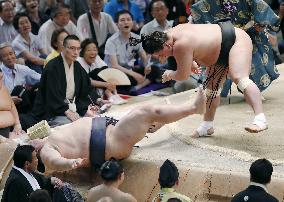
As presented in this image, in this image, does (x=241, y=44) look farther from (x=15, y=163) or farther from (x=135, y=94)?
(x=135, y=94)

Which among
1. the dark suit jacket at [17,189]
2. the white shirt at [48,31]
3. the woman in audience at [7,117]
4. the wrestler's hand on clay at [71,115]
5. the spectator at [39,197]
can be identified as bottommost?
the wrestler's hand on clay at [71,115]

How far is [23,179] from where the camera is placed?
10.5 feet

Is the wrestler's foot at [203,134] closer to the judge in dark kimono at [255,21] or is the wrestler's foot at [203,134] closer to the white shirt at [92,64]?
the judge in dark kimono at [255,21]

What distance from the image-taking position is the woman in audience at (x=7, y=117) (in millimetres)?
4508

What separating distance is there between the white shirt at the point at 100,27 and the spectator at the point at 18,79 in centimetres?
109

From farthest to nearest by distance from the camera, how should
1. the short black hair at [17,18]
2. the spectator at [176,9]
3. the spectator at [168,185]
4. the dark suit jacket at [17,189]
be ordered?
the spectator at [176,9]
the short black hair at [17,18]
the dark suit jacket at [17,189]
the spectator at [168,185]

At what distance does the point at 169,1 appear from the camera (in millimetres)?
6918

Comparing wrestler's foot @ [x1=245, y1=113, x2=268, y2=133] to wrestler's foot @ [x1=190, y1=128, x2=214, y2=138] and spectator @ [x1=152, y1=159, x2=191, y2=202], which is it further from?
spectator @ [x1=152, y1=159, x2=191, y2=202]

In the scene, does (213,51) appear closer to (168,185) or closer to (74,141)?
(74,141)

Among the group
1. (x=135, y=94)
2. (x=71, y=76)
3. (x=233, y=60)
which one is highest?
(x=233, y=60)

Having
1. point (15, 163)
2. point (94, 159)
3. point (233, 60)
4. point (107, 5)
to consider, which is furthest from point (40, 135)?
point (107, 5)

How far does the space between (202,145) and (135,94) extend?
7.05 ft

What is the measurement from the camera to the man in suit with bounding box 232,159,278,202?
2660 mm

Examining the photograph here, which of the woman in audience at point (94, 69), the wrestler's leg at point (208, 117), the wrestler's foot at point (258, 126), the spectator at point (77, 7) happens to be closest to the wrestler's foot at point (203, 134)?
the wrestler's leg at point (208, 117)
